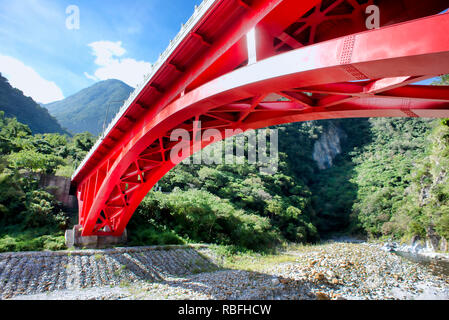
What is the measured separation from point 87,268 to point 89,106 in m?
143

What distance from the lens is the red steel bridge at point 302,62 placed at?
212 centimetres

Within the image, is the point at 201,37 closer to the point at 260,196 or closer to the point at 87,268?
the point at 87,268

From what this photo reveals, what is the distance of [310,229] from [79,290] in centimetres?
2686

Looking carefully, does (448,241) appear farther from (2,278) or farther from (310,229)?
(2,278)

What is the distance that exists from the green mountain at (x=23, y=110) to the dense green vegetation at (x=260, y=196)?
2165 centimetres

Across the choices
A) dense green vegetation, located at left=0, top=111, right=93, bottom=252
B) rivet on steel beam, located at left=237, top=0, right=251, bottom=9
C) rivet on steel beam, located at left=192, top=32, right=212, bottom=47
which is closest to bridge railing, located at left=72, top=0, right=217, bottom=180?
rivet on steel beam, located at left=192, top=32, right=212, bottom=47

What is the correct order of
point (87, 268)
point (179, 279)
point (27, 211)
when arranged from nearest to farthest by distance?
point (87, 268), point (179, 279), point (27, 211)

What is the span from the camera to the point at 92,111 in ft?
409

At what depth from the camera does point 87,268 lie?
1012 centimetres

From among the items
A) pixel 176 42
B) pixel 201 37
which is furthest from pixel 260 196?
pixel 201 37

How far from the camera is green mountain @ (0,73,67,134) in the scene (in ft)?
171

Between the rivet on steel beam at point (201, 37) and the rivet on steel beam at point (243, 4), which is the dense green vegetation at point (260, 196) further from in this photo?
the rivet on steel beam at point (243, 4)

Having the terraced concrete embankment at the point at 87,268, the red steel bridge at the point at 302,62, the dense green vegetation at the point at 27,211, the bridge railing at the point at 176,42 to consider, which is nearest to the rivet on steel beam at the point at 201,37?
the red steel bridge at the point at 302,62

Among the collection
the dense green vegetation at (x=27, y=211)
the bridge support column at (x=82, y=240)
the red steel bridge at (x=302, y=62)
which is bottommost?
the bridge support column at (x=82, y=240)
